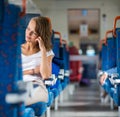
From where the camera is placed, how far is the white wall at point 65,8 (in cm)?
353

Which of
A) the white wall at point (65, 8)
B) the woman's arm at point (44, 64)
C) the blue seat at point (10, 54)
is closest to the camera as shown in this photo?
the blue seat at point (10, 54)

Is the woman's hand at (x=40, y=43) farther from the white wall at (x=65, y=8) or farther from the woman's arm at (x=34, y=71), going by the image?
the white wall at (x=65, y=8)

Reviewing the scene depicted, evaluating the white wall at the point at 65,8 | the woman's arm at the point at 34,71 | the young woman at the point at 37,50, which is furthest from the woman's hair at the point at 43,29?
the white wall at the point at 65,8

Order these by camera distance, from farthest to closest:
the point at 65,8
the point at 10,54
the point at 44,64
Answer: the point at 65,8 < the point at 44,64 < the point at 10,54

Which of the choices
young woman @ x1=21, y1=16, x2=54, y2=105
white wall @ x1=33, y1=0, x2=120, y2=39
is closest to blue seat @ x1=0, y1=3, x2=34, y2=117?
young woman @ x1=21, y1=16, x2=54, y2=105

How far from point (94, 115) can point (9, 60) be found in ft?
8.97

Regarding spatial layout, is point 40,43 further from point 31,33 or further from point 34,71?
point 34,71

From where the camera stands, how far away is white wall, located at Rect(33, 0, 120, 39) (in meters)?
3.53

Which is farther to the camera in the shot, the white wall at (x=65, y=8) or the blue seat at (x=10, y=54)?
the white wall at (x=65, y=8)

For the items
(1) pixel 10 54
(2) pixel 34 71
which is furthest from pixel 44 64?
(1) pixel 10 54

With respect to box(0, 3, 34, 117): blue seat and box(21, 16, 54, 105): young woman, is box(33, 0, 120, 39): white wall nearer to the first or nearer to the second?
box(21, 16, 54, 105): young woman

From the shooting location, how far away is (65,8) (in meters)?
4.62

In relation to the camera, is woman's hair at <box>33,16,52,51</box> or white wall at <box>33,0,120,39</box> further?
white wall at <box>33,0,120,39</box>

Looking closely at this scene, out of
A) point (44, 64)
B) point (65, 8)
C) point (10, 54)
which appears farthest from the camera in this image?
point (65, 8)
